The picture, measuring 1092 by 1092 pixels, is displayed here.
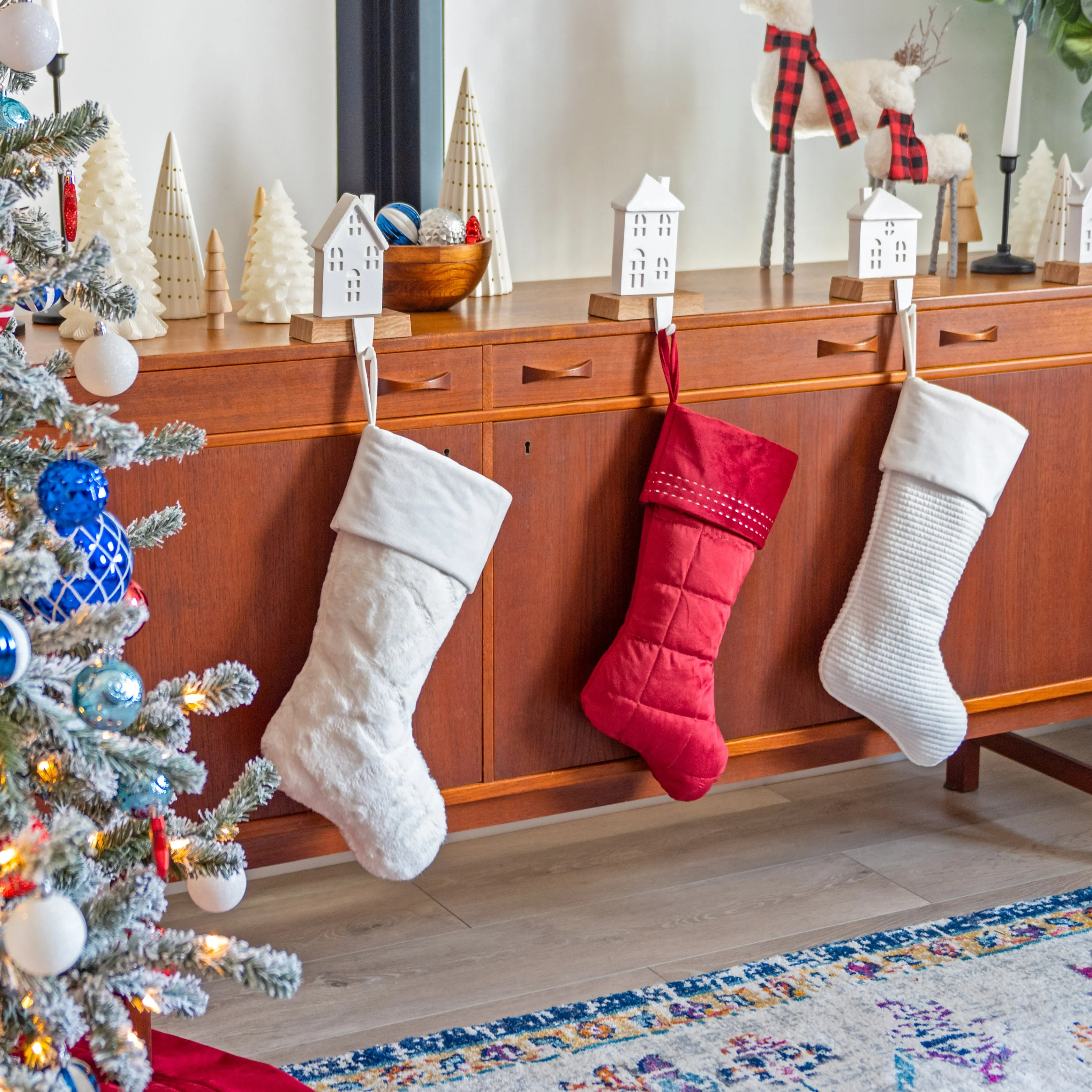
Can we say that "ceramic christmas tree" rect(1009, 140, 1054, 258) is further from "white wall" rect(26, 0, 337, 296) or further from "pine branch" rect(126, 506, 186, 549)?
"pine branch" rect(126, 506, 186, 549)

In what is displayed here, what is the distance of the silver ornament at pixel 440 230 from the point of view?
1.91 meters

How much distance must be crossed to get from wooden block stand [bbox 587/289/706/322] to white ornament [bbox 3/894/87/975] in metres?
1.08

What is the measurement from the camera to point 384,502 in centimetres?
168

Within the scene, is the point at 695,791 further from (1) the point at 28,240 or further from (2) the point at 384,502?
(1) the point at 28,240

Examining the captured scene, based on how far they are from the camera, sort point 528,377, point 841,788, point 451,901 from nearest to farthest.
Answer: point 528,377
point 451,901
point 841,788

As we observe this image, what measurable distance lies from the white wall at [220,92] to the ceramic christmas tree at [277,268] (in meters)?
0.21

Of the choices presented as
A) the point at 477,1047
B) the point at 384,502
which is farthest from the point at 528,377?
the point at 477,1047

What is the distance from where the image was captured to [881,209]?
2049 millimetres

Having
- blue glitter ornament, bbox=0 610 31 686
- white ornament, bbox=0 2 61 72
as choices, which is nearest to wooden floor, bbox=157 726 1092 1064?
blue glitter ornament, bbox=0 610 31 686

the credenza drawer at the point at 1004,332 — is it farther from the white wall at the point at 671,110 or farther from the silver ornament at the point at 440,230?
the silver ornament at the point at 440,230

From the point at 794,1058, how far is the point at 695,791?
0.38m

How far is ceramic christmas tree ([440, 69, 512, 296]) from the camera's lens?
6.79 ft

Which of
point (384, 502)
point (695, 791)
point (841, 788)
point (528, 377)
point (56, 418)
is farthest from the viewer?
point (841, 788)

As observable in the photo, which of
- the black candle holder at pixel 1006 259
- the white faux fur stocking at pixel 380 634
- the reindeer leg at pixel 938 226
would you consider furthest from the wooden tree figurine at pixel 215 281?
the black candle holder at pixel 1006 259
